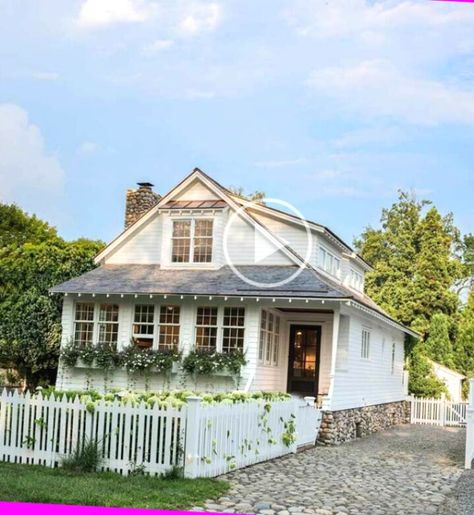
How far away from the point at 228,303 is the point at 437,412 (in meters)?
12.0

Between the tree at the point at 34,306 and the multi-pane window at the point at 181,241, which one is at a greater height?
the multi-pane window at the point at 181,241

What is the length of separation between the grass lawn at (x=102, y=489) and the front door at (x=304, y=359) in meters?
10.7

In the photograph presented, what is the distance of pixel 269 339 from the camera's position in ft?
63.5

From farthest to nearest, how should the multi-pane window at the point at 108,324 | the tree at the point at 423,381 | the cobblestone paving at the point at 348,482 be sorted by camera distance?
the tree at the point at 423,381 → the multi-pane window at the point at 108,324 → the cobblestone paving at the point at 348,482

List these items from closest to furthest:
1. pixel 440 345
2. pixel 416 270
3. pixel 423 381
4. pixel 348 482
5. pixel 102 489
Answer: pixel 102 489 → pixel 348 482 → pixel 423 381 → pixel 440 345 → pixel 416 270

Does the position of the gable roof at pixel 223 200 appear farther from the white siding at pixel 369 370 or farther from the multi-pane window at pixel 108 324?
the white siding at pixel 369 370

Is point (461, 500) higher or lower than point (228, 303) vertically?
lower

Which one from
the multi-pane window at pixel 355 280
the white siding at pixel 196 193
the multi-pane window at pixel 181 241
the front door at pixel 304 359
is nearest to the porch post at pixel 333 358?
the front door at pixel 304 359

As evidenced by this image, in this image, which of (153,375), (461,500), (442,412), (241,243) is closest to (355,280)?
(442,412)

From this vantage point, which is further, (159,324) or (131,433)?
(159,324)

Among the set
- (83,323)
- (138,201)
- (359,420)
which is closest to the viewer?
(83,323)

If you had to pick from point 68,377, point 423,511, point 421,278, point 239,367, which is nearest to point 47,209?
point 421,278

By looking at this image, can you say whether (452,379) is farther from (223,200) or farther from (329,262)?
(223,200)

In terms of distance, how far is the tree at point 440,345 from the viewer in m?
30.7
